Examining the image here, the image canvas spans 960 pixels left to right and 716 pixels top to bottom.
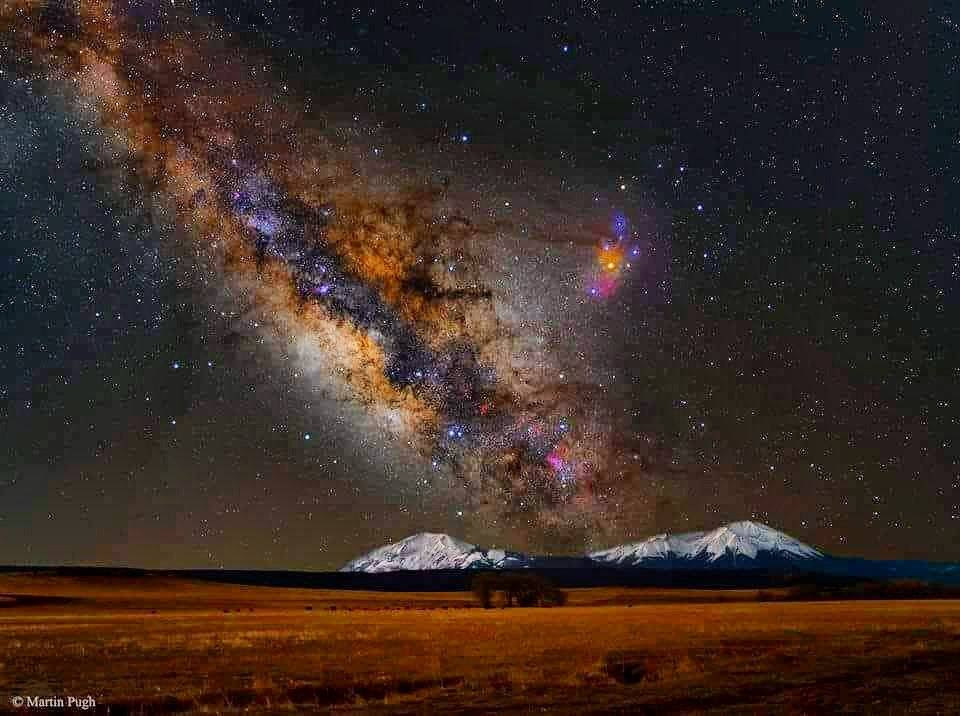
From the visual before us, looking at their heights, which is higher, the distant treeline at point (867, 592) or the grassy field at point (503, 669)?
the grassy field at point (503, 669)

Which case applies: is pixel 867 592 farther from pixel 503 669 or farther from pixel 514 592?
pixel 503 669

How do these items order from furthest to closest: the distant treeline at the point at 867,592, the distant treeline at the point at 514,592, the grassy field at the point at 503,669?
the distant treeline at the point at 867,592 < the distant treeline at the point at 514,592 < the grassy field at the point at 503,669

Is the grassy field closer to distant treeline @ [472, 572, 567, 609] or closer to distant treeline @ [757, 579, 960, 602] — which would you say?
distant treeline @ [472, 572, 567, 609]

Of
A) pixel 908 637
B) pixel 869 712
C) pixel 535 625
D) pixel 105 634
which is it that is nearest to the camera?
pixel 869 712

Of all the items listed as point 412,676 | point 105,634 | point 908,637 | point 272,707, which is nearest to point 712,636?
point 908,637

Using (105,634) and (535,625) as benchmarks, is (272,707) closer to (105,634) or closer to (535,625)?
(105,634)

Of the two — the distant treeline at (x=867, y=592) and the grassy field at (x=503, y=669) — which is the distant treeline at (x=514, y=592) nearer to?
the distant treeline at (x=867, y=592)

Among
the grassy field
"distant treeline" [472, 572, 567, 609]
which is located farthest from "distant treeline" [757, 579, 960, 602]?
the grassy field

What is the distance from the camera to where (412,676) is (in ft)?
95.8

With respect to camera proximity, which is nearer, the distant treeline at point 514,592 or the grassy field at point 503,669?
the grassy field at point 503,669

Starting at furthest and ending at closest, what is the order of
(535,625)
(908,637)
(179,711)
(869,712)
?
(535,625) < (908,637) < (179,711) < (869,712)


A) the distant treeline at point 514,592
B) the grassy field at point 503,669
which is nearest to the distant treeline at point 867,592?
the distant treeline at point 514,592

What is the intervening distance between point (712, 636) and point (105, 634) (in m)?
33.4

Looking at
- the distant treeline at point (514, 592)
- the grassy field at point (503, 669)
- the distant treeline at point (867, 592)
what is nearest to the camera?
the grassy field at point (503, 669)
